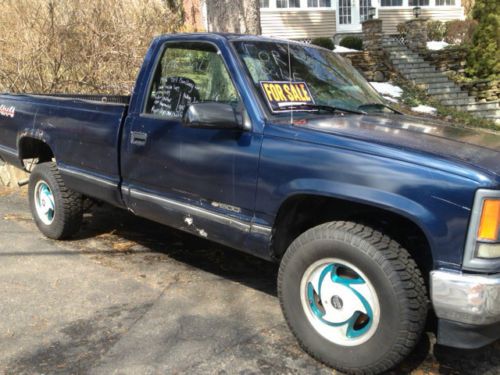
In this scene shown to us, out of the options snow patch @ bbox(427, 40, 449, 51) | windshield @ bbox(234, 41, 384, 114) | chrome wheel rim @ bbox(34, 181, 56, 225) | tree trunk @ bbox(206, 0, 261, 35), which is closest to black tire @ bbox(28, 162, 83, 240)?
chrome wheel rim @ bbox(34, 181, 56, 225)

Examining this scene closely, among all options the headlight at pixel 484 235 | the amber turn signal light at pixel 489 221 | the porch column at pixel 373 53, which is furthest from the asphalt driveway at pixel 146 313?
the porch column at pixel 373 53

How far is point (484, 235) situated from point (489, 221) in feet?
0.22

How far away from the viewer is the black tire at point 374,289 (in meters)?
2.68

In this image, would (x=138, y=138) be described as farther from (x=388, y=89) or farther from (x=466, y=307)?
(x=388, y=89)

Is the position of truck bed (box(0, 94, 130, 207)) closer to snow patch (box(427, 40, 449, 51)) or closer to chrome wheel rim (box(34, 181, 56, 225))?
chrome wheel rim (box(34, 181, 56, 225))

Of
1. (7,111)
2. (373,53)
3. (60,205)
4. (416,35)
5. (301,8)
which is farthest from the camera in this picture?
(301,8)

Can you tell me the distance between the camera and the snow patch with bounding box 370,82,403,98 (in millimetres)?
12662

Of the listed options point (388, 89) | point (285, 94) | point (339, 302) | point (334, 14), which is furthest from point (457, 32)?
point (339, 302)

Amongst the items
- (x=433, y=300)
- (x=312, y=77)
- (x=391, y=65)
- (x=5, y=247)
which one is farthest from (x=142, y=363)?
(x=391, y=65)

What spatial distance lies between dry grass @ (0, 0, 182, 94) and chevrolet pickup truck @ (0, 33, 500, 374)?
4.46 metres

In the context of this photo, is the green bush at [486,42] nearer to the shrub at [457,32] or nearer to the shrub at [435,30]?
the shrub at [457,32]

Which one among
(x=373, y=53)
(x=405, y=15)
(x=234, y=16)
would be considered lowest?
(x=373, y=53)

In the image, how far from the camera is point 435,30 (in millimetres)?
18656

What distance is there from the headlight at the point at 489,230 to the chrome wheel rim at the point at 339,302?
583mm
